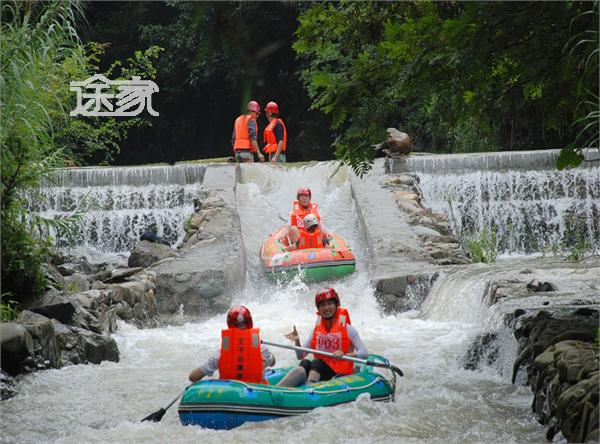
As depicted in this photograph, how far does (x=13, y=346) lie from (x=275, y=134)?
10.4 m

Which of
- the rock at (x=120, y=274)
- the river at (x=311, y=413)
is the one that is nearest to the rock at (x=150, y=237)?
the rock at (x=120, y=274)

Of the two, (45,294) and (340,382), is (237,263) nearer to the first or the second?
(45,294)

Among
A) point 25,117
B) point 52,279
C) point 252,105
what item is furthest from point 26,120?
point 252,105

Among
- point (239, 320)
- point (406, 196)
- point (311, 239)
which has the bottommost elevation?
point (239, 320)

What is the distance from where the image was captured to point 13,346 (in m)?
6.96

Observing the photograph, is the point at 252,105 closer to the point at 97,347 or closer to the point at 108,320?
the point at 97,347

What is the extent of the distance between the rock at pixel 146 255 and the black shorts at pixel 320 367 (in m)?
6.23

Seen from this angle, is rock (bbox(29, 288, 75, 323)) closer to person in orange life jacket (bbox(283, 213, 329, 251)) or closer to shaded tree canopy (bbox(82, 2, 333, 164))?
person in orange life jacket (bbox(283, 213, 329, 251))

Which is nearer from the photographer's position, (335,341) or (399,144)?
(335,341)

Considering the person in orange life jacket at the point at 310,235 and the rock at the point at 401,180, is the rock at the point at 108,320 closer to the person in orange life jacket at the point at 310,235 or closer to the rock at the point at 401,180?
the person in orange life jacket at the point at 310,235

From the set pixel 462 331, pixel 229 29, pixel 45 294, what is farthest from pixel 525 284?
pixel 229 29

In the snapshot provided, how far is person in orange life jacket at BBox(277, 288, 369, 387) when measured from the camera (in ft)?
20.5

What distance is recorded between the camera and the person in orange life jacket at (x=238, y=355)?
18.9 feet

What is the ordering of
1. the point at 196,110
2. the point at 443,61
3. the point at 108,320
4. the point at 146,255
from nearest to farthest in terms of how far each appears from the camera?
the point at 443,61
the point at 108,320
the point at 146,255
the point at 196,110
